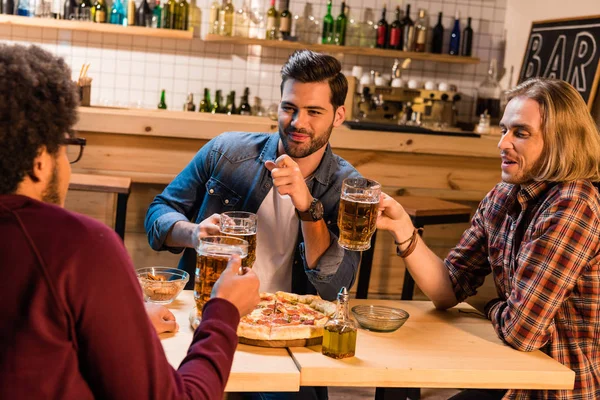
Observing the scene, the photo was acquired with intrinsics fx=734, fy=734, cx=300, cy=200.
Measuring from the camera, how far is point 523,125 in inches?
81.0

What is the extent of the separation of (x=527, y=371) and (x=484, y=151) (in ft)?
9.71

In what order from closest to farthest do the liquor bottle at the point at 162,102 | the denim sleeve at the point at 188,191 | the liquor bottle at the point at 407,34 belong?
1. the denim sleeve at the point at 188,191
2. the liquor bottle at the point at 162,102
3. the liquor bottle at the point at 407,34

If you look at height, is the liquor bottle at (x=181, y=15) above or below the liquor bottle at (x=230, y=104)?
above

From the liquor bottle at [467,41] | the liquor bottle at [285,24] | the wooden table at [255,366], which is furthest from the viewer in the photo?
the liquor bottle at [467,41]

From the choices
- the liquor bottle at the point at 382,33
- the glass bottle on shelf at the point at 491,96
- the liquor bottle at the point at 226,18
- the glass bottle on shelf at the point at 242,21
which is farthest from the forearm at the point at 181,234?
the glass bottle on shelf at the point at 491,96

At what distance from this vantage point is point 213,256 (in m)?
1.68

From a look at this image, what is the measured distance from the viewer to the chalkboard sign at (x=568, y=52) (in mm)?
4121

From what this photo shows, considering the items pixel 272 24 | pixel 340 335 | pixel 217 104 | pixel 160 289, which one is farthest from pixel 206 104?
pixel 340 335

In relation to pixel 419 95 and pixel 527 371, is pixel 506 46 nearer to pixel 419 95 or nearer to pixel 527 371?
pixel 419 95

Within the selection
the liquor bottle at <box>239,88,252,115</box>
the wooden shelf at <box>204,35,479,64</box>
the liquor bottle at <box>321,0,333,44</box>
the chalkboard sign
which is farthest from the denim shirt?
the liquor bottle at <box>321,0,333,44</box>

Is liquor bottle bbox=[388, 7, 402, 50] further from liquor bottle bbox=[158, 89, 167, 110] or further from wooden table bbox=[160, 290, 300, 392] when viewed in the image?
wooden table bbox=[160, 290, 300, 392]

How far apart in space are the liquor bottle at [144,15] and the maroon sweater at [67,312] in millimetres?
4464

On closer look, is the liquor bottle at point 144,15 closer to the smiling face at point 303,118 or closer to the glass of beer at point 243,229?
the smiling face at point 303,118

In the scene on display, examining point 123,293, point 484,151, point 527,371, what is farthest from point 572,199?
point 484,151
